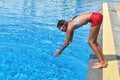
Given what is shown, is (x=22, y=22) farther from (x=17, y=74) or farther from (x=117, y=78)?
(x=117, y=78)

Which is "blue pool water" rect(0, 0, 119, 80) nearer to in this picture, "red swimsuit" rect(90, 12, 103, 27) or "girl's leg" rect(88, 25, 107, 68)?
"girl's leg" rect(88, 25, 107, 68)

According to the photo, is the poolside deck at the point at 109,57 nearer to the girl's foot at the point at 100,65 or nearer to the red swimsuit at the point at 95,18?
the girl's foot at the point at 100,65

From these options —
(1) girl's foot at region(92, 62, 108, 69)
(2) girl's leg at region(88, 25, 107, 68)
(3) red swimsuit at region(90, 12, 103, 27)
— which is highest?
(3) red swimsuit at region(90, 12, 103, 27)

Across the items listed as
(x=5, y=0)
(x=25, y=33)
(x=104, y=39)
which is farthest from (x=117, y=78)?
(x=5, y=0)

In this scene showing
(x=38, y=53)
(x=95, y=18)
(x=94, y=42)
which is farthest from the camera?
(x=38, y=53)

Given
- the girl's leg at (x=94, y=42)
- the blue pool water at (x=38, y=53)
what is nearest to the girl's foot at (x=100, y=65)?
the girl's leg at (x=94, y=42)

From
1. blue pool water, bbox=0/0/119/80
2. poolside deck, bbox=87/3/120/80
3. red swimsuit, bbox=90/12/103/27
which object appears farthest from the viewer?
blue pool water, bbox=0/0/119/80

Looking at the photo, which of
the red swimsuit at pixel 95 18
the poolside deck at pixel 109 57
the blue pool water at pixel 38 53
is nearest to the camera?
the poolside deck at pixel 109 57

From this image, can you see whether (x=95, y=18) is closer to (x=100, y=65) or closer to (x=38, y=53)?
(x=100, y=65)

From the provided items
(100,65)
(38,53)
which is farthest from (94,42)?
(38,53)

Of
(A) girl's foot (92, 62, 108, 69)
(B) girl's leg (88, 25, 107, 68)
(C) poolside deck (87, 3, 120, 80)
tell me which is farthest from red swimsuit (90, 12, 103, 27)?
(C) poolside deck (87, 3, 120, 80)

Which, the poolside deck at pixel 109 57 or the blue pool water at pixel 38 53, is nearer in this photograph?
the poolside deck at pixel 109 57

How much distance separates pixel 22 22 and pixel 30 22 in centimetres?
43

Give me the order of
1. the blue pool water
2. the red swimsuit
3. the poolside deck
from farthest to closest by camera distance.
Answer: the blue pool water → the red swimsuit → the poolside deck
